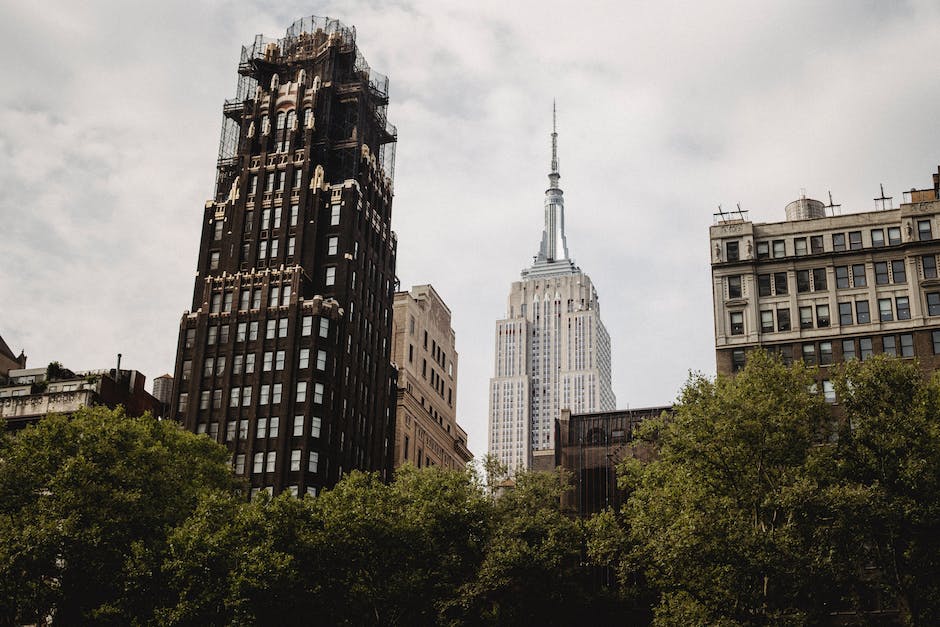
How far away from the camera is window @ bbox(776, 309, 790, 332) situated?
278 feet

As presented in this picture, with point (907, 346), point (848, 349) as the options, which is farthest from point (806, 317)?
point (907, 346)

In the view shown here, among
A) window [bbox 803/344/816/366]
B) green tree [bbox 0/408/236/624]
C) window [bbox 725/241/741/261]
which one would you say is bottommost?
green tree [bbox 0/408/236/624]

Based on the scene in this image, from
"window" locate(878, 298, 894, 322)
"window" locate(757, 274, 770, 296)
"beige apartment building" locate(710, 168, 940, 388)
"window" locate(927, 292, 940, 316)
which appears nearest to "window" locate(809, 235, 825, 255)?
"beige apartment building" locate(710, 168, 940, 388)

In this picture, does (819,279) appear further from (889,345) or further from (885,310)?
(889,345)

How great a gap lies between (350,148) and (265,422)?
3375cm

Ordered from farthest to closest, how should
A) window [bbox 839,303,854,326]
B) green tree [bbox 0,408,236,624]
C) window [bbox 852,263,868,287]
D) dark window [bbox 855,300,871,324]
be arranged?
window [bbox 852,263,868,287] < window [bbox 839,303,854,326] < dark window [bbox 855,300,871,324] < green tree [bbox 0,408,236,624]

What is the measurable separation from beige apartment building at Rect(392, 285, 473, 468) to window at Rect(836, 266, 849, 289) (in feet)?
188

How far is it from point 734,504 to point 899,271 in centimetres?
3950

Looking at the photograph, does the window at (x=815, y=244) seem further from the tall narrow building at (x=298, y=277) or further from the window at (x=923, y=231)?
the tall narrow building at (x=298, y=277)

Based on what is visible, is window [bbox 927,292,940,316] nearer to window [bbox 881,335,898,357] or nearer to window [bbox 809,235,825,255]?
window [bbox 881,335,898,357]

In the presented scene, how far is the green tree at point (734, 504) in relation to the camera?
50.5 m

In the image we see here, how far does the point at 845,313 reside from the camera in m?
83.9

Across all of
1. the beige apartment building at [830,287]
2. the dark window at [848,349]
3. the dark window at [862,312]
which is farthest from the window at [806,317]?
the dark window at [862,312]

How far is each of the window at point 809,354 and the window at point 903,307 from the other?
23.3 feet
